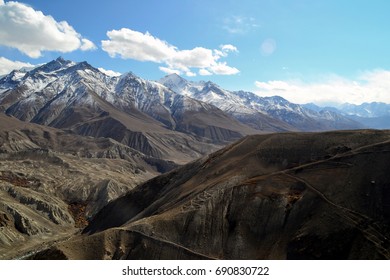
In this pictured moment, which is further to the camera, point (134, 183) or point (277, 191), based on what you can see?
point (134, 183)

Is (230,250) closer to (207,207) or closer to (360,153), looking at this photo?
(207,207)

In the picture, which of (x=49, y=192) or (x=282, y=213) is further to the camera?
(x=49, y=192)

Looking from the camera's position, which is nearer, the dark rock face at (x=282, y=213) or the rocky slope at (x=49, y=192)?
the dark rock face at (x=282, y=213)

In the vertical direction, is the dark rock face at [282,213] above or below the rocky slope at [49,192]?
above

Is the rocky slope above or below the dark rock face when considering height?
below

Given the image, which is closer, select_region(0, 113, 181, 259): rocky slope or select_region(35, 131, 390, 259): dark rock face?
select_region(35, 131, 390, 259): dark rock face

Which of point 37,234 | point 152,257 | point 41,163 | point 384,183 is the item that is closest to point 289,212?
point 384,183

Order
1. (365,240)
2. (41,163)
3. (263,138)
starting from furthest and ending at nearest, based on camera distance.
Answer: (41,163)
(263,138)
(365,240)

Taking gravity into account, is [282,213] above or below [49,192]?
above
